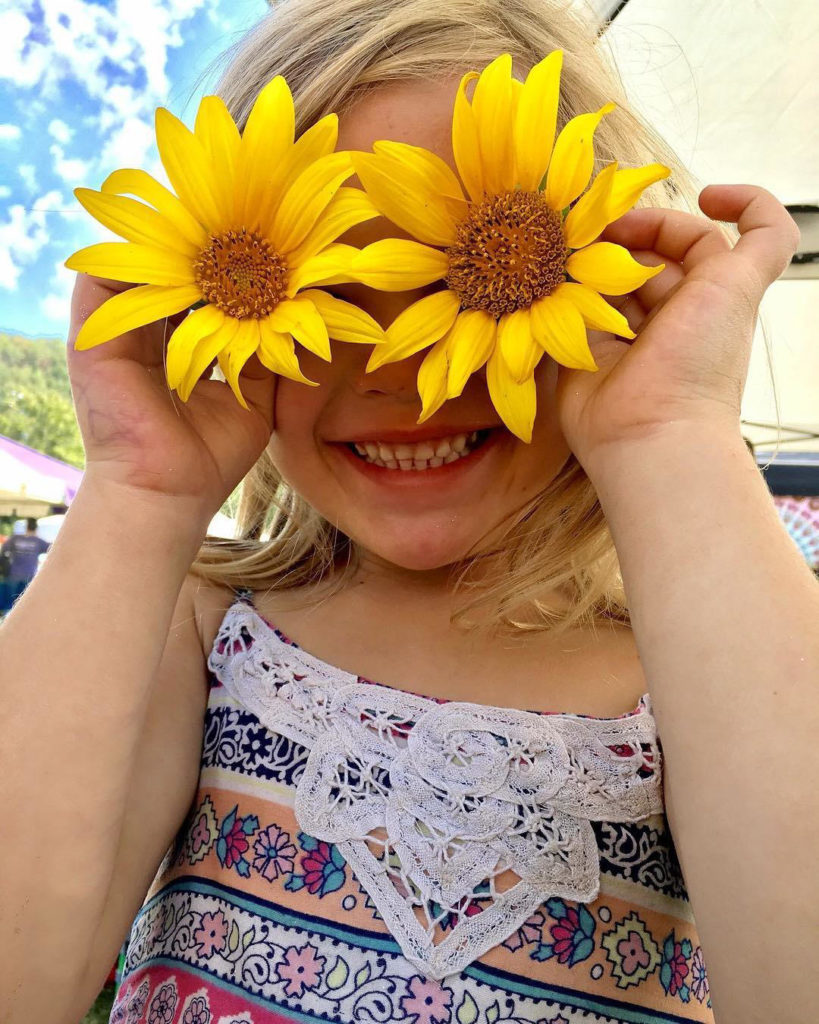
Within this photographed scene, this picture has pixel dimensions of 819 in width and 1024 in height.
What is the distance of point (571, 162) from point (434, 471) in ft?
1.22

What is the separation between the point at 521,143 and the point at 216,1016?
819 mm

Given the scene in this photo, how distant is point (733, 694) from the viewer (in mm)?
610

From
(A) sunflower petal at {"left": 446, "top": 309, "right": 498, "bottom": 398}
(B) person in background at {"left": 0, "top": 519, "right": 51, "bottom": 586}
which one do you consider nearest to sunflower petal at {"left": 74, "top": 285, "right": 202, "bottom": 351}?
(A) sunflower petal at {"left": 446, "top": 309, "right": 498, "bottom": 398}

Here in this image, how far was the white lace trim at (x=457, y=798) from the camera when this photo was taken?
808 mm

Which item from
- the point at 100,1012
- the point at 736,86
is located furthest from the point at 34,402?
the point at 100,1012

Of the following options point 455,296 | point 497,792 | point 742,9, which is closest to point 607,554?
point 497,792

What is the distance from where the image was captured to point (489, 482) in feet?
3.01

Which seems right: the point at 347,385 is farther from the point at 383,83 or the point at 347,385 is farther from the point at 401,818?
the point at 401,818

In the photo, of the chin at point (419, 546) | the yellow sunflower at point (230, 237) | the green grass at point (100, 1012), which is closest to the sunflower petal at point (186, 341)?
the yellow sunflower at point (230, 237)

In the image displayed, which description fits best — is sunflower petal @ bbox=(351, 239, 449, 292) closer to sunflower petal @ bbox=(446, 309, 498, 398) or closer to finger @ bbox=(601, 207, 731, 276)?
sunflower petal @ bbox=(446, 309, 498, 398)

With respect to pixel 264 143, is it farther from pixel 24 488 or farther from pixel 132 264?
pixel 24 488

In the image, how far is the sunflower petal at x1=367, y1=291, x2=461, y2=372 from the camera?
2.27 ft

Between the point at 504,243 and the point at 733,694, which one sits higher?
the point at 504,243

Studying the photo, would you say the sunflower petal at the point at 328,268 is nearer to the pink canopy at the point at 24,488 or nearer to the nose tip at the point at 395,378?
the nose tip at the point at 395,378
